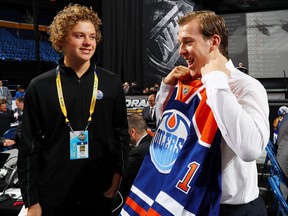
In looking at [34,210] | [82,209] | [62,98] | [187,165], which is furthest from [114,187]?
[187,165]

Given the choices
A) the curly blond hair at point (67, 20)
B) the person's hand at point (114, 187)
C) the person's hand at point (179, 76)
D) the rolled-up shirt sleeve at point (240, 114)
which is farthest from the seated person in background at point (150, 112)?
the rolled-up shirt sleeve at point (240, 114)

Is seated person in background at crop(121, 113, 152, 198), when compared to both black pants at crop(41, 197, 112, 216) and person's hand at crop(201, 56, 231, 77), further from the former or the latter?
person's hand at crop(201, 56, 231, 77)

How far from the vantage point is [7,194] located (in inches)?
87.6

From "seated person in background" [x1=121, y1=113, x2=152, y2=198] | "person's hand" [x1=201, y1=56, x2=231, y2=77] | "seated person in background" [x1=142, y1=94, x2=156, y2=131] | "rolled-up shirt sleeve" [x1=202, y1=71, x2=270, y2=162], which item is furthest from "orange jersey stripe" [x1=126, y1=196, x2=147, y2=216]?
"seated person in background" [x1=142, y1=94, x2=156, y2=131]

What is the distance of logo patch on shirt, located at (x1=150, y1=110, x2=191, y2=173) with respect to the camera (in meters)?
1.09

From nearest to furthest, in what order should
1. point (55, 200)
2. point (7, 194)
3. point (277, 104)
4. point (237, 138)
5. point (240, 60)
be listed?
point (237, 138), point (55, 200), point (7, 194), point (277, 104), point (240, 60)

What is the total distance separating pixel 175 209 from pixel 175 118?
0.28 m

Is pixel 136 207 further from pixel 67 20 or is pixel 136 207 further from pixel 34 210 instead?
pixel 67 20

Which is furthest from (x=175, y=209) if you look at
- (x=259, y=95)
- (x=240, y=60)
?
(x=240, y=60)

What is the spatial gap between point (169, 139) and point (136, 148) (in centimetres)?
137

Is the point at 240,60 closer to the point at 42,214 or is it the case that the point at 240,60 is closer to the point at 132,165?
the point at 132,165

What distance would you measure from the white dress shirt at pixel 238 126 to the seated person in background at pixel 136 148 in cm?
135

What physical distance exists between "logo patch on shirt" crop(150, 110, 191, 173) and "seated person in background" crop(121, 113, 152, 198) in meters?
1.20

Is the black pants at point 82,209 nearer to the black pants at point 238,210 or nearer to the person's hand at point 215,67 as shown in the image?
the black pants at point 238,210
